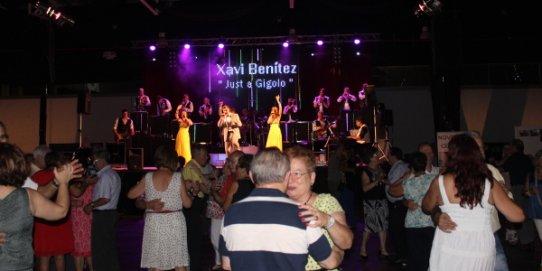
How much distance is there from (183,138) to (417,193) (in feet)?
38.7

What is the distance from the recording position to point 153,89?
19.8m

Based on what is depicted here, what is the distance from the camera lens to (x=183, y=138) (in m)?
16.5

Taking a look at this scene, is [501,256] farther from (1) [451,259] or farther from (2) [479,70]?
(2) [479,70]

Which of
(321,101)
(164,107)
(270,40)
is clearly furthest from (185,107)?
(321,101)

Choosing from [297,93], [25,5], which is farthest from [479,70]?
[25,5]

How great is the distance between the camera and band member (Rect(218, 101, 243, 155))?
55.4 ft

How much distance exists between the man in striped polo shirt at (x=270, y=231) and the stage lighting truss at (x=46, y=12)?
491 inches

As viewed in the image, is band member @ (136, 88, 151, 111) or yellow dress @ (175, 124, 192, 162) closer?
yellow dress @ (175, 124, 192, 162)

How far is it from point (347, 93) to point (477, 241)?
1478 centimetres

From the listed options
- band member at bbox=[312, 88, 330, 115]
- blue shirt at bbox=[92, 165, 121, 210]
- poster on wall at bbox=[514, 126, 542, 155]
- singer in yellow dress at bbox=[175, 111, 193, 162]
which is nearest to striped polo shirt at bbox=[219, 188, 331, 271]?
blue shirt at bbox=[92, 165, 121, 210]

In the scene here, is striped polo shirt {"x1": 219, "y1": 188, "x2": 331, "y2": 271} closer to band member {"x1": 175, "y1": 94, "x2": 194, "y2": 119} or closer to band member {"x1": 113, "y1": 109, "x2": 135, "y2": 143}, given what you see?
band member {"x1": 113, "y1": 109, "x2": 135, "y2": 143}

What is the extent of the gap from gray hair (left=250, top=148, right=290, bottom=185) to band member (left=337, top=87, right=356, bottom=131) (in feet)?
48.7

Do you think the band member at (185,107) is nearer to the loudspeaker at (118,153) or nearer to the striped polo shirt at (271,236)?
the loudspeaker at (118,153)

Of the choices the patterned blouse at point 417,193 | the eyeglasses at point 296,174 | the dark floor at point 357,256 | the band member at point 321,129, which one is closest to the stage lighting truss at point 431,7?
the band member at point 321,129
